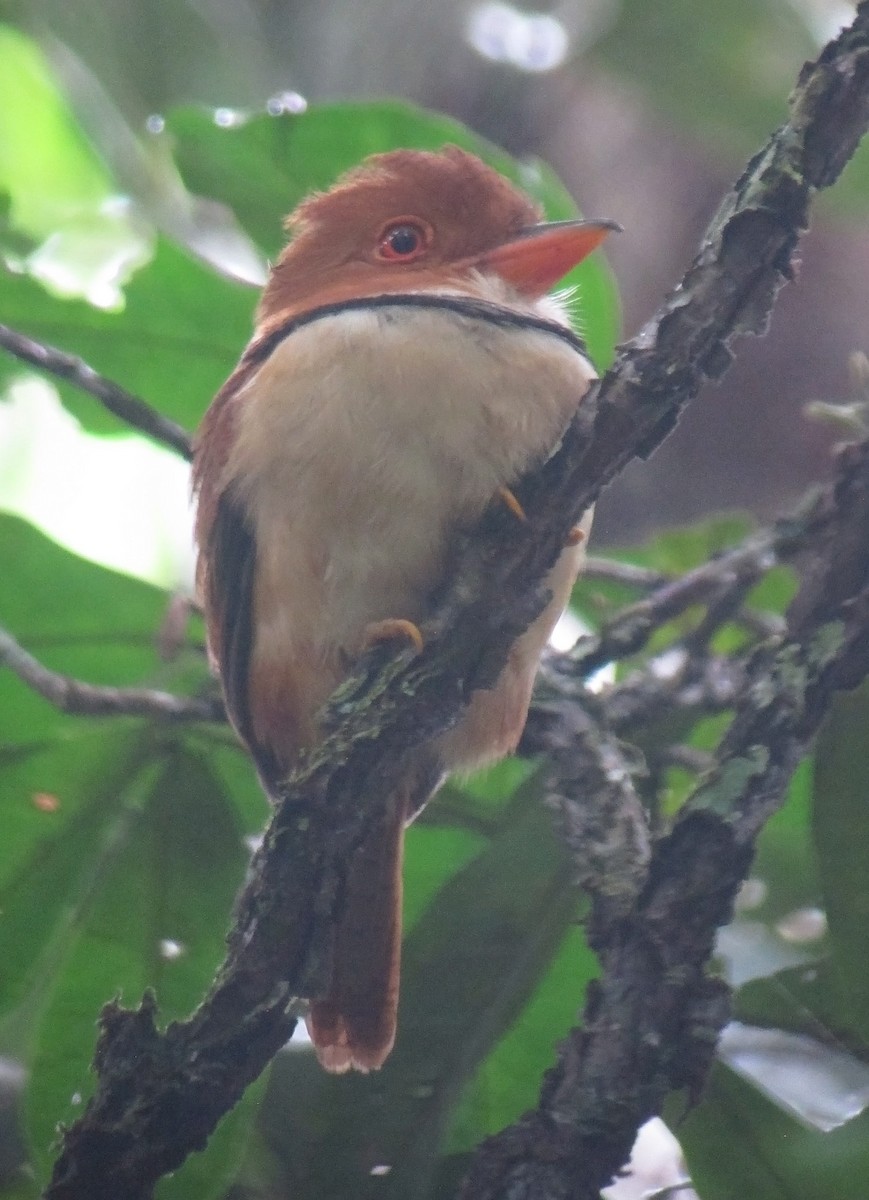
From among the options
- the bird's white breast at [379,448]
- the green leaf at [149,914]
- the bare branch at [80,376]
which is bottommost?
the green leaf at [149,914]

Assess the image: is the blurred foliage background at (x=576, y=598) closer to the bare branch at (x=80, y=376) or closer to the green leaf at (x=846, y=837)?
the green leaf at (x=846, y=837)

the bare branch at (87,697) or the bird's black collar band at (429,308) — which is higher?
the bird's black collar band at (429,308)

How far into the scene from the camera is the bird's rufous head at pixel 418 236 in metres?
2.11

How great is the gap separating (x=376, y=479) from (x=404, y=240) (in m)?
0.59

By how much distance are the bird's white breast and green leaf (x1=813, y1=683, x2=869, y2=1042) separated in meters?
0.47

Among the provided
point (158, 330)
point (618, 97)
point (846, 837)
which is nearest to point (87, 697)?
point (158, 330)

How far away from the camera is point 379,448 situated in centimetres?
175

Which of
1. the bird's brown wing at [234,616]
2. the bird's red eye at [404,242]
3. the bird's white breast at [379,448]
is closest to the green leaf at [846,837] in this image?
the bird's white breast at [379,448]

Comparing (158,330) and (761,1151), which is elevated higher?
(158,330)

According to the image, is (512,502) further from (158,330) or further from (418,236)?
(158,330)

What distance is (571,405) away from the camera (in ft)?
6.03

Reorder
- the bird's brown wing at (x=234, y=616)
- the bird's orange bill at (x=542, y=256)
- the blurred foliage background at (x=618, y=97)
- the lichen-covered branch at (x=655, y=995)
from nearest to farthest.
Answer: the lichen-covered branch at (x=655, y=995) < the bird's brown wing at (x=234, y=616) < the bird's orange bill at (x=542, y=256) < the blurred foliage background at (x=618, y=97)

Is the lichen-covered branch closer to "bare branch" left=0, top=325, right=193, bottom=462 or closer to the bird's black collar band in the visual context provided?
the bird's black collar band

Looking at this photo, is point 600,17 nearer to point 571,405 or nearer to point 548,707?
point 571,405
